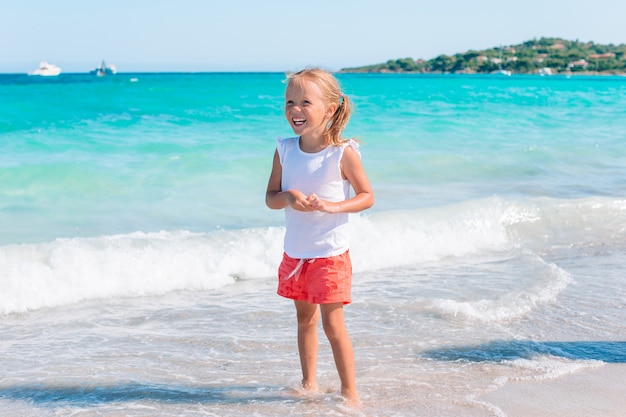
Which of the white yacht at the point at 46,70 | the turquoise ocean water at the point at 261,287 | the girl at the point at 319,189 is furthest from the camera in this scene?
the white yacht at the point at 46,70

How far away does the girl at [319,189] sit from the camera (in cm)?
332

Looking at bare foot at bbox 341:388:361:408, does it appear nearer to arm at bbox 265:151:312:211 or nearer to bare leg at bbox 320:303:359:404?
bare leg at bbox 320:303:359:404

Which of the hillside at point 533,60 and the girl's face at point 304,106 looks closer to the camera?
the girl's face at point 304,106

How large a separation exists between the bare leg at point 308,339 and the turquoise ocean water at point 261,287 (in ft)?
0.41

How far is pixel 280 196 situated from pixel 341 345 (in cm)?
77

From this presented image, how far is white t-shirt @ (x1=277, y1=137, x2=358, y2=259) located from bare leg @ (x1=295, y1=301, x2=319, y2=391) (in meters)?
0.31

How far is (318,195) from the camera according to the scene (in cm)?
339

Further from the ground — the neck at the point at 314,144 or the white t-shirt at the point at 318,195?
the neck at the point at 314,144

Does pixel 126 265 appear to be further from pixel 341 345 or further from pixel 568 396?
pixel 568 396

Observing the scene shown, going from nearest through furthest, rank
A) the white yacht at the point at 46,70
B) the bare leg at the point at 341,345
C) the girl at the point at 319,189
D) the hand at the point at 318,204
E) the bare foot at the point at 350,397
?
the hand at the point at 318,204 → the girl at the point at 319,189 → the bare leg at the point at 341,345 → the bare foot at the point at 350,397 → the white yacht at the point at 46,70

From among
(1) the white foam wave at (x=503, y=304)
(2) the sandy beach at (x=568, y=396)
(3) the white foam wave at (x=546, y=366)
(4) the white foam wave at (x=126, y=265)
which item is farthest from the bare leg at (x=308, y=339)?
(4) the white foam wave at (x=126, y=265)

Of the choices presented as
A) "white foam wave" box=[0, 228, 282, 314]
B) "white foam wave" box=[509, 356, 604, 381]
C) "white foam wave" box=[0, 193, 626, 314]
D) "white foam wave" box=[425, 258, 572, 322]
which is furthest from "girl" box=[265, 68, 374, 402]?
"white foam wave" box=[0, 228, 282, 314]

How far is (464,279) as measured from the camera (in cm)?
619

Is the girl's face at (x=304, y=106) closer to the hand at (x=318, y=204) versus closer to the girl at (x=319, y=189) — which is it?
the girl at (x=319, y=189)
